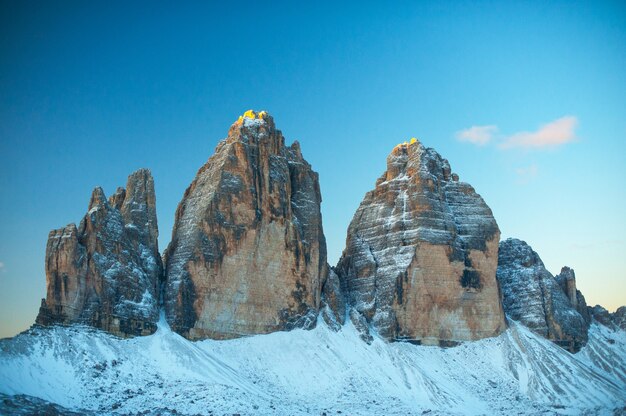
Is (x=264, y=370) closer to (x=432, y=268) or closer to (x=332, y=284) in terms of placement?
(x=332, y=284)

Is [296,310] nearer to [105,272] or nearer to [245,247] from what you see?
[245,247]

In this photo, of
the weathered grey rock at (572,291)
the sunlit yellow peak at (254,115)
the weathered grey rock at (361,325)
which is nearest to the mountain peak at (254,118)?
the sunlit yellow peak at (254,115)

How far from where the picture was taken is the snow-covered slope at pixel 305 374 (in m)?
63.9

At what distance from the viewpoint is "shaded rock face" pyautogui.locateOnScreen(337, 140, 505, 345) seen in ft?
299

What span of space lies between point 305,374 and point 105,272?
2109 centimetres

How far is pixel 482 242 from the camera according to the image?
315 feet

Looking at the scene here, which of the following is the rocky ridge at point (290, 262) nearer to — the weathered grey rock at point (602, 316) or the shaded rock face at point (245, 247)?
the shaded rock face at point (245, 247)

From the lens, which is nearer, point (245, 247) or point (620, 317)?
point (245, 247)

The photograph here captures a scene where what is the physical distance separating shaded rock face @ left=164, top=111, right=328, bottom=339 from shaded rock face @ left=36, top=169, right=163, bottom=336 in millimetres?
3153

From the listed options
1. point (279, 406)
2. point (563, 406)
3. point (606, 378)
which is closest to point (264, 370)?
point (279, 406)

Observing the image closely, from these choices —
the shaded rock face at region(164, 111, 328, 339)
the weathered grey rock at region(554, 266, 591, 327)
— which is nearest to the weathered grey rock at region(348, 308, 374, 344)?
the shaded rock face at region(164, 111, 328, 339)

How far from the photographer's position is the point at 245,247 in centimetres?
8225

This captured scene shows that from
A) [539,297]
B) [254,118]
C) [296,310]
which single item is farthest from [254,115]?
[539,297]

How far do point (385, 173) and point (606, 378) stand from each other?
35.3 meters
